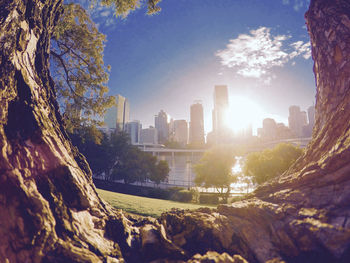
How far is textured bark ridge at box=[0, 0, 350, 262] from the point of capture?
107 inches

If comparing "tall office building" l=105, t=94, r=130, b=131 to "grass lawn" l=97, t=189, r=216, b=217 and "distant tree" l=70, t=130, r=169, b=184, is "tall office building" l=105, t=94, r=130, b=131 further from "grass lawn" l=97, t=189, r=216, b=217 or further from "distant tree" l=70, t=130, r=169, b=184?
"grass lawn" l=97, t=189, r=216, b=217

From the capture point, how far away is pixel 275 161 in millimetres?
21453

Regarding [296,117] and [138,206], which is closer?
[138,206]

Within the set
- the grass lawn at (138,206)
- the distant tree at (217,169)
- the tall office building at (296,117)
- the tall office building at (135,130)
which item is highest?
the tall office building at (296,117)

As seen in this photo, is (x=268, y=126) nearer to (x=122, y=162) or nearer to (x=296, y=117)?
(x=296, y=117)

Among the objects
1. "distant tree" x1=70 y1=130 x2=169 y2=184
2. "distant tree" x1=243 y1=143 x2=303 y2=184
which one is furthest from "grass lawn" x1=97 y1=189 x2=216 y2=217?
"distant tree" x1=70 y1=130 x2=169 y2=184

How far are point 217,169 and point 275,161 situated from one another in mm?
8431

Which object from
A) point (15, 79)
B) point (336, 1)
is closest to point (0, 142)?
point (15, 79)

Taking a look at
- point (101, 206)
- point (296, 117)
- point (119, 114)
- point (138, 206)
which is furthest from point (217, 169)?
point (296, 117)

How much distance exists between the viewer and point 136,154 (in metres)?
38.8

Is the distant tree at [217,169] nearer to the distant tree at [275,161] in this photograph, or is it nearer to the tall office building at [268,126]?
the distant tree at [275,161]

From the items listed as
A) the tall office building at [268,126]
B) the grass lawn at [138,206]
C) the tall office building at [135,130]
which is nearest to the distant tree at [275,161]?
the grass lawn at [138,206]

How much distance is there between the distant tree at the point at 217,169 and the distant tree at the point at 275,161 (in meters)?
3.90

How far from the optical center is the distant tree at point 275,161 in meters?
20.9
